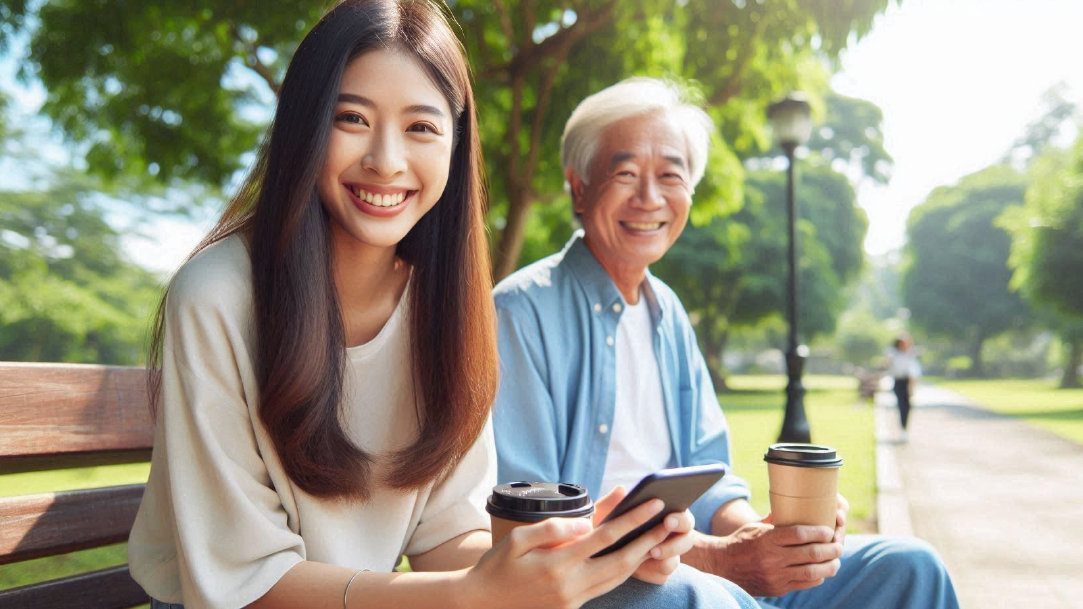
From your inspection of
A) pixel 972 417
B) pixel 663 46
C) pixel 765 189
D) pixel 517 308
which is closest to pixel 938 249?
pixel 765 189

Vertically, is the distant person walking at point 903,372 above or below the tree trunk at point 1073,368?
above

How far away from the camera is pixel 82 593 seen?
2.02 meters

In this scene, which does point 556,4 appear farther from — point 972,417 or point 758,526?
point 972,417

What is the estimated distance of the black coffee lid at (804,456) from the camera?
5.78ft

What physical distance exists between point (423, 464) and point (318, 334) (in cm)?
37

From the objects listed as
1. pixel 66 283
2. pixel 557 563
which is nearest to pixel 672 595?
pixel 557 563

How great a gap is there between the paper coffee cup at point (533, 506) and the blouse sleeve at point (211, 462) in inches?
17.7

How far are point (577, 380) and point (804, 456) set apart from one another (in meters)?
0.99

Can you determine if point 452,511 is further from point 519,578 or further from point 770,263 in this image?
point 770,263

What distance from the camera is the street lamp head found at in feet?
30.2

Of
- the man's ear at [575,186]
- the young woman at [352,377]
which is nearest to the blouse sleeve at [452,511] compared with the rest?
the young woman at [352,377]

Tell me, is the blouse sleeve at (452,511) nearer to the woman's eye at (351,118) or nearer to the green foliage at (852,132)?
the woman's eye at (351,118)

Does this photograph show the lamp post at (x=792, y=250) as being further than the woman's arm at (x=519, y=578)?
Yes

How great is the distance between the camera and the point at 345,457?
Answer: 1.69 metres
